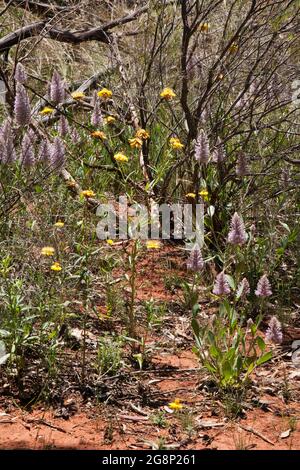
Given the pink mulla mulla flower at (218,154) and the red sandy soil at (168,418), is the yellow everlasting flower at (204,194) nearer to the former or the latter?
the pink mulla mulla flower at (218,154)

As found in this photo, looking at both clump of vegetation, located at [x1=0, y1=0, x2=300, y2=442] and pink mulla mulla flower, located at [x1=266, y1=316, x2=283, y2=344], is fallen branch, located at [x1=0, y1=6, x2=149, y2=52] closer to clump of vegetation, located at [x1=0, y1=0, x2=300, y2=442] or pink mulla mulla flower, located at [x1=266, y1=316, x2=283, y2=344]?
clump of vegetation, located at [x1=0, y1=0, x2=300, y2=442]

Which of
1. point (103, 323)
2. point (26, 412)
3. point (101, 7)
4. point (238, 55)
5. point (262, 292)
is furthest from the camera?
point (101, 7)

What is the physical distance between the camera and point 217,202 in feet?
16.4

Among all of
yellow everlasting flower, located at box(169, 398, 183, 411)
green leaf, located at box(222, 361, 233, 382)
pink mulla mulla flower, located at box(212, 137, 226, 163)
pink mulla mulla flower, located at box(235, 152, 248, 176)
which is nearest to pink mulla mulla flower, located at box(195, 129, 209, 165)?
pink mulla mulla flower, located at box(235, 152, 248, 176)

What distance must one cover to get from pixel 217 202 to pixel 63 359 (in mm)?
1700

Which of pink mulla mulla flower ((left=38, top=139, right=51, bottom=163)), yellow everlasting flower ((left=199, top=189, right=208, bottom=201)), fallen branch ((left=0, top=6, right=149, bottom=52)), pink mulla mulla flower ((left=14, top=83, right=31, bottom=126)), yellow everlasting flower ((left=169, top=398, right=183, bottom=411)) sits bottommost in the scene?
yellow everlasting flower ((left=169, top=398, right=183, bottom=411))

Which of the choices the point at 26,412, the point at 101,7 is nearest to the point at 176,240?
the point at 26,412

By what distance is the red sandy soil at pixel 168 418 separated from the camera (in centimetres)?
328

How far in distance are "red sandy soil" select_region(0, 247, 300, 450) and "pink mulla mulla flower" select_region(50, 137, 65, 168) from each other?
122 centimetres

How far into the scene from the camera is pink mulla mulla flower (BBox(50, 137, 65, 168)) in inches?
166

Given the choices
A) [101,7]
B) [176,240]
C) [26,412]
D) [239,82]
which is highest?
[101,7]

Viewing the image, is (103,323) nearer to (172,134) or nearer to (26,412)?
(26,412)

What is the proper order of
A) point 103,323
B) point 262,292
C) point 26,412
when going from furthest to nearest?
1. point 103,323
2. point 262,292
3. point 26,412

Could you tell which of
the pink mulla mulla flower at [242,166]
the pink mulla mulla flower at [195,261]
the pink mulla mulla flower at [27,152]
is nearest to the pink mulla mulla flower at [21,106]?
the pink mulla mulla flower at [27,152]
